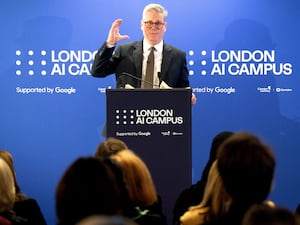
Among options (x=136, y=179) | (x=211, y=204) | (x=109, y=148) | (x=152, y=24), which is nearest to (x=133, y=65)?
(x=152, y=24)

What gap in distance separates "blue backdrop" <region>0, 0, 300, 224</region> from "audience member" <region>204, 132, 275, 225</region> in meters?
3.98

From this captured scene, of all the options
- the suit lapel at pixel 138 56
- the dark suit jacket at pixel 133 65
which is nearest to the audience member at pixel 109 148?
the dark suit jacket at pixel 133 65

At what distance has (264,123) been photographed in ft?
21.4

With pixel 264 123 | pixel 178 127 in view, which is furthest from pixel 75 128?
pixel 178 127

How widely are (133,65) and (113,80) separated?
3.70 feet

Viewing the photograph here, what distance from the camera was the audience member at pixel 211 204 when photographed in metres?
2.72

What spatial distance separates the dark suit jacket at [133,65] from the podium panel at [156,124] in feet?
2.79

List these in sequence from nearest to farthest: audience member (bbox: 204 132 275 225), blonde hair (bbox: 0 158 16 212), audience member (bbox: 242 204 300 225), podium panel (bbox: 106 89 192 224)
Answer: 1. audience member (bbox: 242 204 300 225)
2. audience member (bbox: 204 132 275 225)
3. blonde hair (bbox: 0 158 16 212)
4. podium panel (bbox: 106 89 192 224)

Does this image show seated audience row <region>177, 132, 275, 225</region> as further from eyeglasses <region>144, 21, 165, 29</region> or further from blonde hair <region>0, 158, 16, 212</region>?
eyeglasses <region>144, 21, 165, 29</region>

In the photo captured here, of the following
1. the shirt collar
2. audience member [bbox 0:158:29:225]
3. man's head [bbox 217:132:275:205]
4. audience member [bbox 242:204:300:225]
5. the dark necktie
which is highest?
the shirt collar

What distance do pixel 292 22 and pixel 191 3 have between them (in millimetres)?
1029

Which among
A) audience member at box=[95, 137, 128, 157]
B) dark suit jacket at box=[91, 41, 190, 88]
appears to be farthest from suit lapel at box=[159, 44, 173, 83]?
audience member at box=[95, 137, 128, 157]

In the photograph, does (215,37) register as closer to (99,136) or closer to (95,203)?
(99,136)

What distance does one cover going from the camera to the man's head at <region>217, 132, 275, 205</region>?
250 cm
